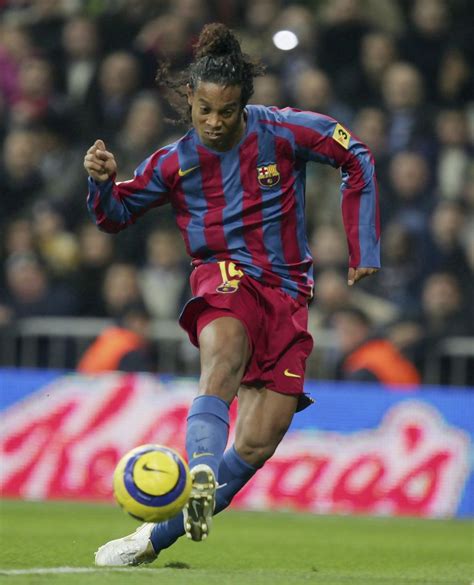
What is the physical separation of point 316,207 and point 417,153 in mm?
923

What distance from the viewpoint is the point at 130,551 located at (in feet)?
18.0

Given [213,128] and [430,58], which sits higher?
[430,58]

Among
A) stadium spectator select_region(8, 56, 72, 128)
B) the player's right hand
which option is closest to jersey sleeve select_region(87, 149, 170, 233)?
the player's right hand

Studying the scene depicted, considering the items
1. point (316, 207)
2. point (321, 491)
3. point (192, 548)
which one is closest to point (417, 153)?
point (316, 207)

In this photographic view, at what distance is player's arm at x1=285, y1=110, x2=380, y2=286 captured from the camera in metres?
5.53

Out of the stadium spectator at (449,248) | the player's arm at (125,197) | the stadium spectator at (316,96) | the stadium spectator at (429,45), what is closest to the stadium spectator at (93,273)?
the stadium spectator at (316,96)

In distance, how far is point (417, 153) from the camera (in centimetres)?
1098

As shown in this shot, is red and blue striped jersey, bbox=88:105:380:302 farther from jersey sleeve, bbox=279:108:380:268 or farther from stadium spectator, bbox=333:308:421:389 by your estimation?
stadium spectator, bbox=333:308:421:389

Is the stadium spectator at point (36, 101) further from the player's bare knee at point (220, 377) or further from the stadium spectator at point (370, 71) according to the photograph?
the player's bare knee at point (220, 377)

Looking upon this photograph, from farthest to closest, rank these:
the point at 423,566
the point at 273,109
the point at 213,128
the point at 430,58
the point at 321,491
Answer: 1. the point at 430,58
2. the point at 321,491
3. the point at 423,566
4. the point at 273,109
5. the point at 213,128

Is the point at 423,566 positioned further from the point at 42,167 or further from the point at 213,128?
the point at 42,167

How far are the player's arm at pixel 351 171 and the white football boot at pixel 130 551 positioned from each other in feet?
4.38

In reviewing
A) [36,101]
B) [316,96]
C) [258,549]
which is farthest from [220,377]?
[36,101]

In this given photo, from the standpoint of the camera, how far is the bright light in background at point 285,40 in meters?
11.5
